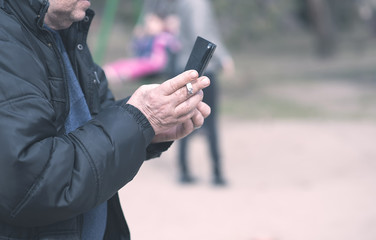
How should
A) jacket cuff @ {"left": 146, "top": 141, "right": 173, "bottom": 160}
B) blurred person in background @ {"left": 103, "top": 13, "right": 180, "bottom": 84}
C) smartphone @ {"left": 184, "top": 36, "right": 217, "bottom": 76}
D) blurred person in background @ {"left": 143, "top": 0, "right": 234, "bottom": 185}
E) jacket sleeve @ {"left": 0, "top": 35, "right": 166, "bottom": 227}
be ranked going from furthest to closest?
blurred person in background @ {"left": 103, "top": 13, "right": 180, "bottom": 84} → blurred person in background @ {"left": 143, "top": 0, "right": 234, "bottom": 185} → jacket cuff @ {"left": 146, "top": 141, "right": 173, "bottom": 160} → smartphone @ {"left": 184, "top": 36, "right": 217, "bottom": 76} → jacket sleeve @ {"left": 0, "top": 35, "right": 166, "bottom": 227}

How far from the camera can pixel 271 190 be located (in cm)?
486

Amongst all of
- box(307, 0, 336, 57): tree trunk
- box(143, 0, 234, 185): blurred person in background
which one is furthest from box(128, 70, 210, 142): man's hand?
box(307, 0, 336, 57): tree trunk

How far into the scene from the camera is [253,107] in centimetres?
813

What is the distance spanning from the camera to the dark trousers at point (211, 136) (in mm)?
4684

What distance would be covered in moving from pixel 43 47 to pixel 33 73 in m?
0.12

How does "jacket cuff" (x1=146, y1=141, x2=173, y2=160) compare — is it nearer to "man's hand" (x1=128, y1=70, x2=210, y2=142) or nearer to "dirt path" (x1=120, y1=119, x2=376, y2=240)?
"man's hand" (x1=128, y1=70, x2=210, y2=142)

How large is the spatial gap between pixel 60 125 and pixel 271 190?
3.58 m

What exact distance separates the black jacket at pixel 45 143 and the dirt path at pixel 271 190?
254 cm

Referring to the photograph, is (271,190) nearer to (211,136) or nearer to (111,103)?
(211,136)

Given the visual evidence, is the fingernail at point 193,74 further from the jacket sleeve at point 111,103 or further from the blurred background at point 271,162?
the blurred background at point 271,162

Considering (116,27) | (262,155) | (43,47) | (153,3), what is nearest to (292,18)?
(116,27)

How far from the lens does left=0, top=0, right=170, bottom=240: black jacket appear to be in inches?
50.3

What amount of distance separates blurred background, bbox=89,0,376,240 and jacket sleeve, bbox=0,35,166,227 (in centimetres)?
252

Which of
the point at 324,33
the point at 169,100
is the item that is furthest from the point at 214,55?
the point at 324,33
